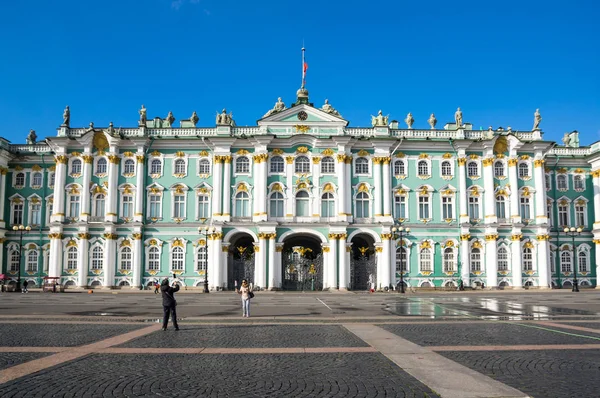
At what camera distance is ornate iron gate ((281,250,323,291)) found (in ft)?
185

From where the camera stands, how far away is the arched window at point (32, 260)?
5800cm

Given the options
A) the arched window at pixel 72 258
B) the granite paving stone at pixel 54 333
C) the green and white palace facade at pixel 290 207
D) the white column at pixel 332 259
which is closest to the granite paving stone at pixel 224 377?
the granite paving stone at pixel 54 333

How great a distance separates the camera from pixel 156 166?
57.9m

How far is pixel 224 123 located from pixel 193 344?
45002 millimetres

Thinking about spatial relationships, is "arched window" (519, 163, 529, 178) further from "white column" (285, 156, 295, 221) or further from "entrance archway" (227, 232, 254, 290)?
"entrance archway" (227, 232, 254, 290)

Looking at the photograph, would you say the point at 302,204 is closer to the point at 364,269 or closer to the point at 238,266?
the point at 238,266

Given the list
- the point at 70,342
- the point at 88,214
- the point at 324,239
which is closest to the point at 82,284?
Answer: the point at 88,214

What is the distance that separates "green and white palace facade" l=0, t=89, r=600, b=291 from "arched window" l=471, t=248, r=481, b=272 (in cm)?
12

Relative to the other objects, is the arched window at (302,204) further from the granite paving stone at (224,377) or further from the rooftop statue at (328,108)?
the granite paving stone at (224,377)

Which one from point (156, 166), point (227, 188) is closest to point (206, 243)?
point (227, 188)

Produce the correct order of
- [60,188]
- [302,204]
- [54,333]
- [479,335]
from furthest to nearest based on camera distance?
[60,188]
[302,204]
[54,333]
[479,335]

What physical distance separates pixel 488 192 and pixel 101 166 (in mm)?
40632

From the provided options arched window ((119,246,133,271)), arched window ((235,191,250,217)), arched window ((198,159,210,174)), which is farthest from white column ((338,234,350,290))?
arched window ((119,246,133,271))

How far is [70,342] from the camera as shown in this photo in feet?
50.5
